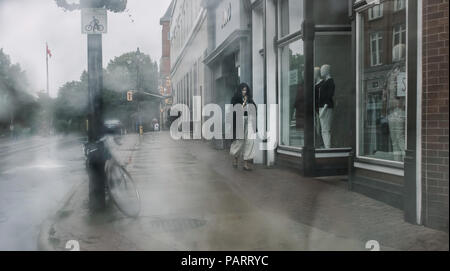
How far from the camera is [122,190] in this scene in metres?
5.98

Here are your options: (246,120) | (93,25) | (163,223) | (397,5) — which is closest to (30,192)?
(93,25)

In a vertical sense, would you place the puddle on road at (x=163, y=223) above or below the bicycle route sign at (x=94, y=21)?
below

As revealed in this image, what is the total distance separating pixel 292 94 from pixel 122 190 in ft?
15.9

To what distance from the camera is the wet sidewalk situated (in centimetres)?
439

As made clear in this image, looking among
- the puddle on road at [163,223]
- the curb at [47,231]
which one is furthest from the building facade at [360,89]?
the curb at [47,231]

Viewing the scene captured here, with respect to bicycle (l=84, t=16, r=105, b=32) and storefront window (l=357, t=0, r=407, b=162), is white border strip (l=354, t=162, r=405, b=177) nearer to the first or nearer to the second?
storefront window (l=357, t=0, r=407, b=162)

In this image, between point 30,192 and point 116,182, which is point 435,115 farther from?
point 30,192

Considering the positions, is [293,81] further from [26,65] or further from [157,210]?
[26,65]

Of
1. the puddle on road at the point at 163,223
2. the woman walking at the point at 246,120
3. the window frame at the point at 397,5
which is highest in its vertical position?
the window frame at the point at 397,5

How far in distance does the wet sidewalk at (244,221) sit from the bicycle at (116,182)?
137 mm

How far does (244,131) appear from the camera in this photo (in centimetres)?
977

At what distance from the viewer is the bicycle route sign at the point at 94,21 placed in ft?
18.9

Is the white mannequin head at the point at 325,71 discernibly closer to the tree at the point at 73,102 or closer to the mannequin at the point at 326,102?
the mannequin at the point at 326,102
